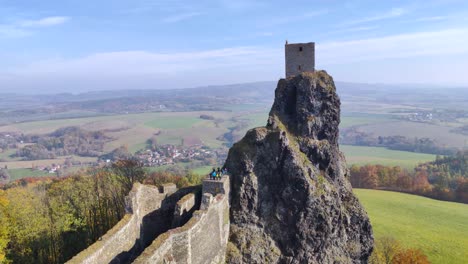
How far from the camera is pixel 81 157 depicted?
520 feet

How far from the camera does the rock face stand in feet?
95.7

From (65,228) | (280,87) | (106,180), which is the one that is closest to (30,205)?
(65,228)

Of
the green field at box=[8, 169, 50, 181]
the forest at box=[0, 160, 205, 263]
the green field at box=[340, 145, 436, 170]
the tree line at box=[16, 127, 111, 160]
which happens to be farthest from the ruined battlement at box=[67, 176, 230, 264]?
the tree line at box=[16, 127, 111, 160]

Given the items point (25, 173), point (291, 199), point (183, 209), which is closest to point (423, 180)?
point (291, 199)

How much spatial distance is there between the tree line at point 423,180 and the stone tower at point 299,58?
227ft

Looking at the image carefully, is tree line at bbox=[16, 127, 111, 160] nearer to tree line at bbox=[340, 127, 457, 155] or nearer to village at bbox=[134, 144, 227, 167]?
village at bbox=[134, 144, 227, 167]

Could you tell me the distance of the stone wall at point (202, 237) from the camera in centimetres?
1954

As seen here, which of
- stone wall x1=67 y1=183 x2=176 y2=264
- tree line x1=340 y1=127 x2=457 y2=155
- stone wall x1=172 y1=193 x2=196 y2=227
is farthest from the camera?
tree line x1=340 y1=127 x2=457 y2=155

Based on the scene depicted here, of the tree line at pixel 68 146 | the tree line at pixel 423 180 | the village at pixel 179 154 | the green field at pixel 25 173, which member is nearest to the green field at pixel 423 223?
the tree line at pixel 423 180

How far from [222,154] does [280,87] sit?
11710cm

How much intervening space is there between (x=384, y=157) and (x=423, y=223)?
8589 cm

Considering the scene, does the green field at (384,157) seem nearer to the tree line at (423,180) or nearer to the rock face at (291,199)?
the tree line at (423,180)

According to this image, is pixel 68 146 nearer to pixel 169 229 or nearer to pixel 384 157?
pixel 384 157

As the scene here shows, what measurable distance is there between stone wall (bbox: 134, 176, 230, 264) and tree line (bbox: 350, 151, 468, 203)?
254 feet
